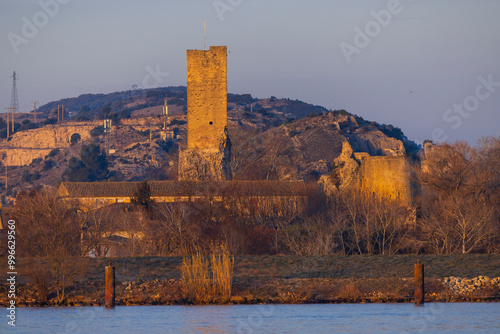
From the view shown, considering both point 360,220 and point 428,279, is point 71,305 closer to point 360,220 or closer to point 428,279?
point 428,279

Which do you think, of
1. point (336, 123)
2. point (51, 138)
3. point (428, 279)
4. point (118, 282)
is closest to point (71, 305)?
point (118, 282)

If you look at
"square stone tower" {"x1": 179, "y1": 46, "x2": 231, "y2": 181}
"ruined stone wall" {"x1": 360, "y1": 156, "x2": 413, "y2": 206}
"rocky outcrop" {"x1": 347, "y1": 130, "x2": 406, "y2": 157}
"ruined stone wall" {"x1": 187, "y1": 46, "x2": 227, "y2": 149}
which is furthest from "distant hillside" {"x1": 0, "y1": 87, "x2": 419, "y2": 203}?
"ruined stone wall" {"x1": 360, "y1": 156, "x2": 413, "y2": 206}

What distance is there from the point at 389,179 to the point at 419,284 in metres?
19.2

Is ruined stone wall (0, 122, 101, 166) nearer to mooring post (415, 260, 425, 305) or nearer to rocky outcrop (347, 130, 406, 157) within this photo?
rocky outcrop (347, 130, 406, 157)

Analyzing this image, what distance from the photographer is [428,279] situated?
23578mm

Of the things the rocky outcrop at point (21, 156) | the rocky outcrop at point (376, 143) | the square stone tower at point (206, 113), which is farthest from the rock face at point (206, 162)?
the rocky outcrop at point (21, 156)

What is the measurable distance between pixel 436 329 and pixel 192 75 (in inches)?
1155

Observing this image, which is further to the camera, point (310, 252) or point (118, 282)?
point (310, 252)

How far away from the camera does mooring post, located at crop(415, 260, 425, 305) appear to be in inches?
803

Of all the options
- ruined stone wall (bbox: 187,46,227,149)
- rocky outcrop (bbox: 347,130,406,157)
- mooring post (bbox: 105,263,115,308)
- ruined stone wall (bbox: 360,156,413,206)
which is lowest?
mooring post (bbox: 105,263,115,308)

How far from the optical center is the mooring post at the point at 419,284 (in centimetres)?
2041

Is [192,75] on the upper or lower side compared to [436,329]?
upper

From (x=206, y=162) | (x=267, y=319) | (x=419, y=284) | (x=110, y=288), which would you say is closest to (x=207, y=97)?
(x=206, y=162)

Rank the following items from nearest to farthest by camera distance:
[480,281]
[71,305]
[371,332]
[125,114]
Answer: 1. [371,332]
2. [71,305]
3. [480,281]
4. [125,114]
